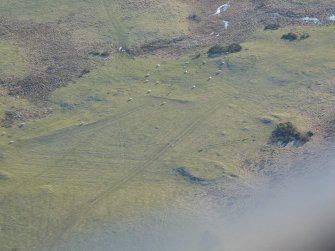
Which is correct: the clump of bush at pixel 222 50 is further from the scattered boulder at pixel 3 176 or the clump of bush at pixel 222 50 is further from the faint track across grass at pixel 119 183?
the scattered boulder at pixel 3 176

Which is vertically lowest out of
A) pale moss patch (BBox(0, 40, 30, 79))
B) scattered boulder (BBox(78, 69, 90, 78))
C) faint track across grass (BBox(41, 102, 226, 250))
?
faint track across grass (BBox(41, 102, 226, 250))

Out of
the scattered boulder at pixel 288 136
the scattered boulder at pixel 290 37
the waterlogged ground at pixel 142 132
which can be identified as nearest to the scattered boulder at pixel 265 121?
the waterlogged ground at pixel 142 132

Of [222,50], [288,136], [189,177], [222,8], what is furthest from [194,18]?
[189,177]

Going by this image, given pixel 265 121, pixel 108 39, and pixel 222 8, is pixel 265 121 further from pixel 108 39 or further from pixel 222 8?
pixel 222 8

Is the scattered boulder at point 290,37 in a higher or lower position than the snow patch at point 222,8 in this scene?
lower

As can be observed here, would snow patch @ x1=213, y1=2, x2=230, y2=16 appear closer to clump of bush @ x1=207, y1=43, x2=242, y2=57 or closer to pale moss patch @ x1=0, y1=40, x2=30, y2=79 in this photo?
clump of bush @ x1=207, y1=43, x2=242, y2=57

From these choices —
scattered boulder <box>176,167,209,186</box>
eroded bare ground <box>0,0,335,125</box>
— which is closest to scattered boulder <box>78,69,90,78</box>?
eroded bare ground <box>0,0,335,125</box>

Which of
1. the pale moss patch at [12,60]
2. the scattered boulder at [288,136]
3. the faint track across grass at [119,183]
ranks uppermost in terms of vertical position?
the pale moss patch at [12,60]
